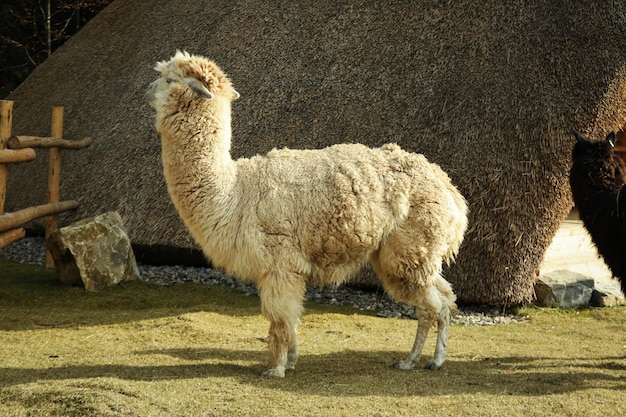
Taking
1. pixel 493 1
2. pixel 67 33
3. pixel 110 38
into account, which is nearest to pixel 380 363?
pixel 493 1

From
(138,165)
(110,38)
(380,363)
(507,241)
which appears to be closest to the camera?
(380,363)

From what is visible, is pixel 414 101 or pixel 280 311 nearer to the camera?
pixel 280 311

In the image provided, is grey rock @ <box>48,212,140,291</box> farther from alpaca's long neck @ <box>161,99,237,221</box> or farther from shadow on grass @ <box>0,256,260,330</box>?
alpaca's long neck @ <box>161,99,237,221</box>

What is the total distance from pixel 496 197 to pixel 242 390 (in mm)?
3945

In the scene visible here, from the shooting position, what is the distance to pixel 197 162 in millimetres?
5316

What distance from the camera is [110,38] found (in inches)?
501

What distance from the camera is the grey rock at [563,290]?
8180 mm

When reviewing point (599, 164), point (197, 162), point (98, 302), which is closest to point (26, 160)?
point (98, 302)

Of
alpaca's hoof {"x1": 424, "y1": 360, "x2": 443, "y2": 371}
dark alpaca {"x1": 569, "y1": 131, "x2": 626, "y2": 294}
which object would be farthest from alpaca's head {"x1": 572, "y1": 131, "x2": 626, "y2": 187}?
Answer: alpaca's hoof {"x1": 424, "y1": 360, "x2": 443, "y2": 371}

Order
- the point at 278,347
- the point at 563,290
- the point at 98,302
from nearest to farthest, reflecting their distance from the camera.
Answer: the point at 278,347
the point at 98,302
the point at 563,290

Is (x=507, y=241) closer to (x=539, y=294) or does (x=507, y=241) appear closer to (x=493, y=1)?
(x=539, y=294)

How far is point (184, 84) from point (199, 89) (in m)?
0.15

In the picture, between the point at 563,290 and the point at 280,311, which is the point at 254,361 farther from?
the point at 563,290

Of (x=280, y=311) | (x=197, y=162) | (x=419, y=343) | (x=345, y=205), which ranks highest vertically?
(x=197, y=162)
